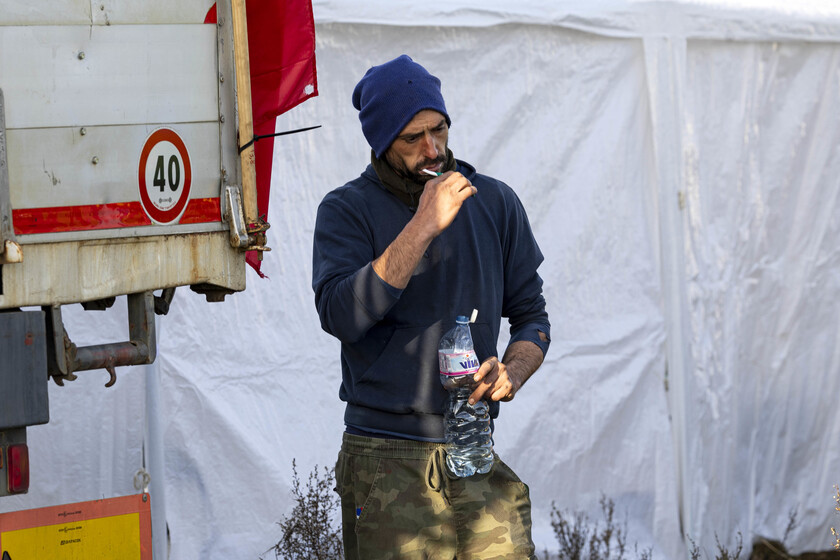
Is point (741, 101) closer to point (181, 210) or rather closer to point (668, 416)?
point (668, 416)

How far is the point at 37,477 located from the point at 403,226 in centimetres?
247

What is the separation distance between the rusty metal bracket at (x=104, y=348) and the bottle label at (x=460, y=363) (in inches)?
35.8

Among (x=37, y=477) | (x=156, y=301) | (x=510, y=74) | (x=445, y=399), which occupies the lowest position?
(x=37, y=477)

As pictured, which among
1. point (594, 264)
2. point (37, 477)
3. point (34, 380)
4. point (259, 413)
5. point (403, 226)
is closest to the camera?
point (34, 380)

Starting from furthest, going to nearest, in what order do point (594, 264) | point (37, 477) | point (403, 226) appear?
point (594, 264) → point (37, 477) → point (403, 226)

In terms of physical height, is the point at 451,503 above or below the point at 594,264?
below

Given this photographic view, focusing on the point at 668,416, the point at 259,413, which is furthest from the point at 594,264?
the point at 259,413

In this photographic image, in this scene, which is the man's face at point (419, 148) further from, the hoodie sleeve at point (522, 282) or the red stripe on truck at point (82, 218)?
the red stripe on truck at point (82, 218)

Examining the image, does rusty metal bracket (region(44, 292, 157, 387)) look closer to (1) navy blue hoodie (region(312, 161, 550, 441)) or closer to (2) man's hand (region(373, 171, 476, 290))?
(1) navy blue hoodie (region(312, 161, 550, 441))

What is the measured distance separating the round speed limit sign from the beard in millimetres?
597

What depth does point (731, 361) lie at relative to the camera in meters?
5.59

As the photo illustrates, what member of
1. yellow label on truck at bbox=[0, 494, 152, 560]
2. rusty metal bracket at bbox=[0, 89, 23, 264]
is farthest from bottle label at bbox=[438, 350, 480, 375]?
yellow label on truck at bbox=[0, 494, 152, 560]

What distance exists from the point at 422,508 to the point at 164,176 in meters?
1.18

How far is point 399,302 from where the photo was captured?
2938 mm
